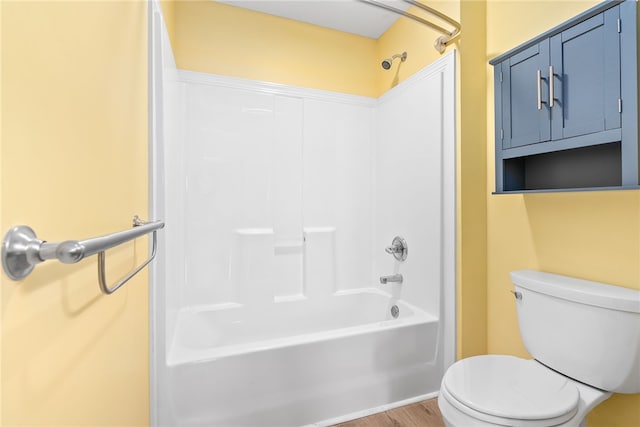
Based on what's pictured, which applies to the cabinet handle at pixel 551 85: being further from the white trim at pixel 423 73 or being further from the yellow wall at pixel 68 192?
the yellow wall at pixel 68 192

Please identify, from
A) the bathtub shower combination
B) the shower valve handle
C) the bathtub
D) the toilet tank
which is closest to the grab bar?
the bathtub shower combination

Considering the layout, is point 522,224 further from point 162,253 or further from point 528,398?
point 162,253

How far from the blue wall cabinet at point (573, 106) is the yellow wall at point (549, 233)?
0.11 metres

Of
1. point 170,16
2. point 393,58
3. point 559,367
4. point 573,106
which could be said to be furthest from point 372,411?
point 170,16

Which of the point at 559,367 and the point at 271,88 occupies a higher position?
the point at 271,88

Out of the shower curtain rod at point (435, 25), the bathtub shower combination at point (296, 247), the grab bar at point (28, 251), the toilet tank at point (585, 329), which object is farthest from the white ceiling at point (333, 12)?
the grab bar at point (28, 251)

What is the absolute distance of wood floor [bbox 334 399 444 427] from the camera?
164 centimetres

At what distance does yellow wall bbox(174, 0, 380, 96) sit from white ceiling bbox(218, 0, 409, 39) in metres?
0.05

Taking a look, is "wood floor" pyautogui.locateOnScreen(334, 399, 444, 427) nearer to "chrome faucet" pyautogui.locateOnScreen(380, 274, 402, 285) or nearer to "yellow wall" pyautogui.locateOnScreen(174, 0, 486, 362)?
"yellow wall" pyautogui.locateOnScreen(174, 0, 486, 362)

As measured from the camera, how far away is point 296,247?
93.4 inches

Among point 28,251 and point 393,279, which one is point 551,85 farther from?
point 28,251

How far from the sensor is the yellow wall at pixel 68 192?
1.52ft

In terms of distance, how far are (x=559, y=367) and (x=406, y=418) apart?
81cm

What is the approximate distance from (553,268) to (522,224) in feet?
0.84
